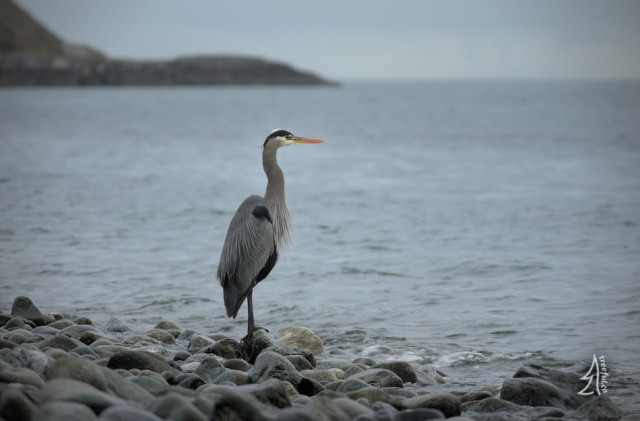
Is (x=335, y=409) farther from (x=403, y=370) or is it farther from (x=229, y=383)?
(x=403, y=370)

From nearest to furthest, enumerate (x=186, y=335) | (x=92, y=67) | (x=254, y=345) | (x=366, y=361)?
(x=254, y=345) < (x=366, y=361) < (x=186, y=335) < (x=92, y=67)

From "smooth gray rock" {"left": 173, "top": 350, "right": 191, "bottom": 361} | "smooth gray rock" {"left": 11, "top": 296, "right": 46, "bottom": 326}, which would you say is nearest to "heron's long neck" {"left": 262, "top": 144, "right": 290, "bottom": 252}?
"smooth gray rock" {"left": 173, "top": 350, "right": 191, "bottom": 361}

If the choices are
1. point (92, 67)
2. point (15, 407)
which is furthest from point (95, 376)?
point (92, 67)

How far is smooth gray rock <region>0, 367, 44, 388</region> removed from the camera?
15.4 ft

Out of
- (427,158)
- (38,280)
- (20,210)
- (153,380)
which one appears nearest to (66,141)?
(427,158)

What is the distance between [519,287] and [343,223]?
5888 mm

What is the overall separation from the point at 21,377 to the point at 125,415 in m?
1.16

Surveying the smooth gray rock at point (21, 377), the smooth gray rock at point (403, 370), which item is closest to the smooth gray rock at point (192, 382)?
the smooth gray rock at point (21, 377)

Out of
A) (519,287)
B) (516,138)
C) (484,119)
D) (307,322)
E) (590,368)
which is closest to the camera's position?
(590,368)

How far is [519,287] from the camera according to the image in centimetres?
1051

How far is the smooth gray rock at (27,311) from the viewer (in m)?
7.95

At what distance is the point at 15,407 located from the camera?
12.9 feet

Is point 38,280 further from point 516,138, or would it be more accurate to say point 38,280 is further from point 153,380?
point 516,138

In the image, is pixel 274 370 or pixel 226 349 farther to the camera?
pixel 226 349
